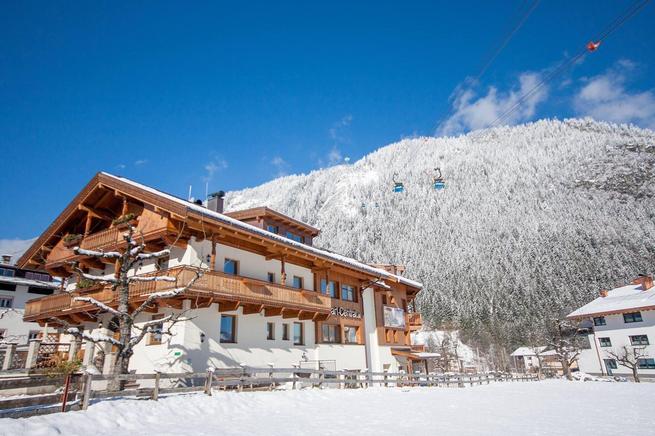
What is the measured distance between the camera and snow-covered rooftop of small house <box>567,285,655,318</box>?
167 feet

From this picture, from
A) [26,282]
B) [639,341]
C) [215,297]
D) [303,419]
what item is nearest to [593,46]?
[303,419]

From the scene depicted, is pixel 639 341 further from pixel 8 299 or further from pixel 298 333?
pixel 8 299

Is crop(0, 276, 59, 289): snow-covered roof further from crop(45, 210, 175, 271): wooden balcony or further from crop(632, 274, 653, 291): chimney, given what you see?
crop(632, 274, 653, 291): chimney

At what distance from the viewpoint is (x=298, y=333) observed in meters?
24.7

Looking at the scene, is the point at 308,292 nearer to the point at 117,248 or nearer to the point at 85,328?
the point at 117,248

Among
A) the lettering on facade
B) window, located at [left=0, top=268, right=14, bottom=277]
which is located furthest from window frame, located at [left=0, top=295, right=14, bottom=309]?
the lettering on facade

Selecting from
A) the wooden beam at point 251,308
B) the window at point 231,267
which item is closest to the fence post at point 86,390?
the wooden beam at point 251,308

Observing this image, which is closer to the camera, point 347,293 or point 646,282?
point 347,293

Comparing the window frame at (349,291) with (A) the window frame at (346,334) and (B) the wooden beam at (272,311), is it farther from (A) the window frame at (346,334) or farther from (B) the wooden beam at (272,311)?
(B) the wooden beam at (272,311)

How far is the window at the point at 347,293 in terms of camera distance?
29.7m

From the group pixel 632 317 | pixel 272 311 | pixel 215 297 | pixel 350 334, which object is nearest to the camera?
pixel 215 297

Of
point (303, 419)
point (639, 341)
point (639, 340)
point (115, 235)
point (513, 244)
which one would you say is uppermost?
point (513, 244)

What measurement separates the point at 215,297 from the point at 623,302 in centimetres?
5795

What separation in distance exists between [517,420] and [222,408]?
9226mm
